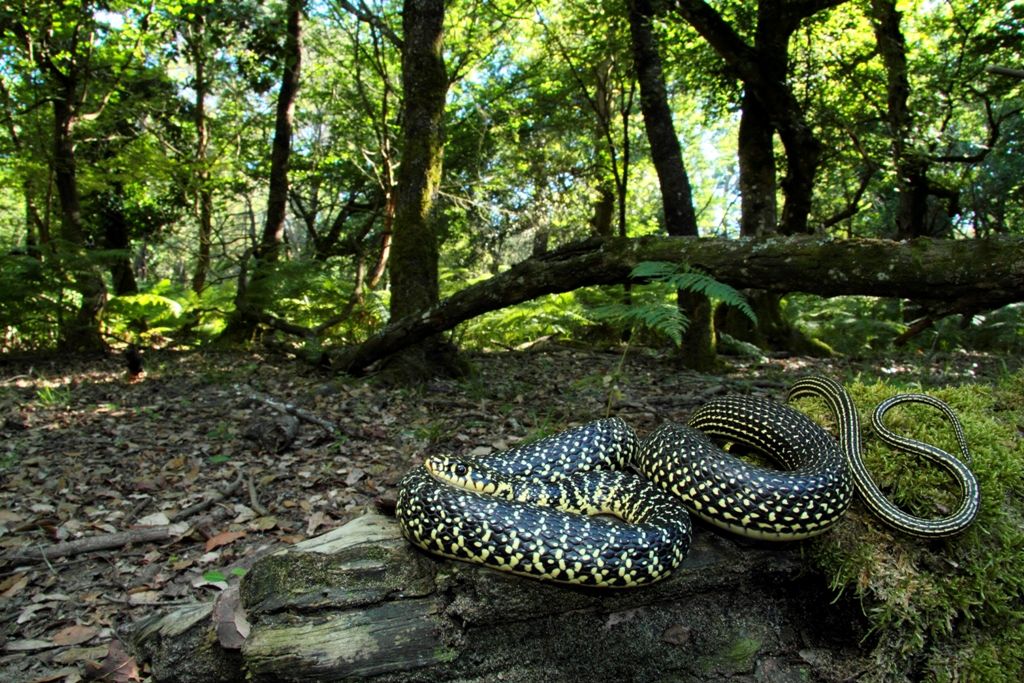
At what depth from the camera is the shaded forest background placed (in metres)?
9.70

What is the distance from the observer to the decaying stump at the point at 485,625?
8.95ft

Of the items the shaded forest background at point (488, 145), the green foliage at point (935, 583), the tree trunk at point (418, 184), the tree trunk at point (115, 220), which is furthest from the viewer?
the tree trunk at point (115, 220)

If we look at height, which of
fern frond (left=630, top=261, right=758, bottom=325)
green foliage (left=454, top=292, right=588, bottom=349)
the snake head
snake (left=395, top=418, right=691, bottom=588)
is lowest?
snake (left=395, top=418, right=691, bottom=588)

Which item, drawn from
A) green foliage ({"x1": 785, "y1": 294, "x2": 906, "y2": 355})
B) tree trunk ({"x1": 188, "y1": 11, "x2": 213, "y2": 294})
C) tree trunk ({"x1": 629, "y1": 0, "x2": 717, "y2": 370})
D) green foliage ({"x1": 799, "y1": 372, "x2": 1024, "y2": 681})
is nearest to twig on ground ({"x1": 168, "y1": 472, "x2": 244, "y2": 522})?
green foliage ({"x1": 799, "y1": 372, "x2": 1024, "y2": 681})

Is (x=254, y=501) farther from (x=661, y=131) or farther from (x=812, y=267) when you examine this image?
(x=661, y=131)

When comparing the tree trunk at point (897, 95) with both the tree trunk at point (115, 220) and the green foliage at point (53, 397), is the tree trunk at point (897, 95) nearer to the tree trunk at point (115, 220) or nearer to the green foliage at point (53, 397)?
the green foliage at point (53, 397)

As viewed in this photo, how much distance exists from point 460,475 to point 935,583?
8.42ft

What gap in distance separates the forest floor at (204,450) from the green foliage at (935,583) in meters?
1.82

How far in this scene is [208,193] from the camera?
17.4 m

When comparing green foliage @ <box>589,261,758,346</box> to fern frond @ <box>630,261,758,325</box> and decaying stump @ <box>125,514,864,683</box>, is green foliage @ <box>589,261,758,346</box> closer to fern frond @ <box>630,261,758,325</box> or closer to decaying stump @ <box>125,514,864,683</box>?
fern frond @ <box>630,261,758,325</box>

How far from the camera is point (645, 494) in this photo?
10.3ft

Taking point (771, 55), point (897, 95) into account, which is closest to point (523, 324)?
point (771, 55)

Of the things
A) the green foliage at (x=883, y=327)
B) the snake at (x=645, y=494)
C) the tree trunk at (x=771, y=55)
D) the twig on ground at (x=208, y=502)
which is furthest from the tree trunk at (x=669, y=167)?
the twig on ground at (x=208, y=502)

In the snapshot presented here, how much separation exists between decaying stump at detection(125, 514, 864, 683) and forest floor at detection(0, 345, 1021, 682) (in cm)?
57
